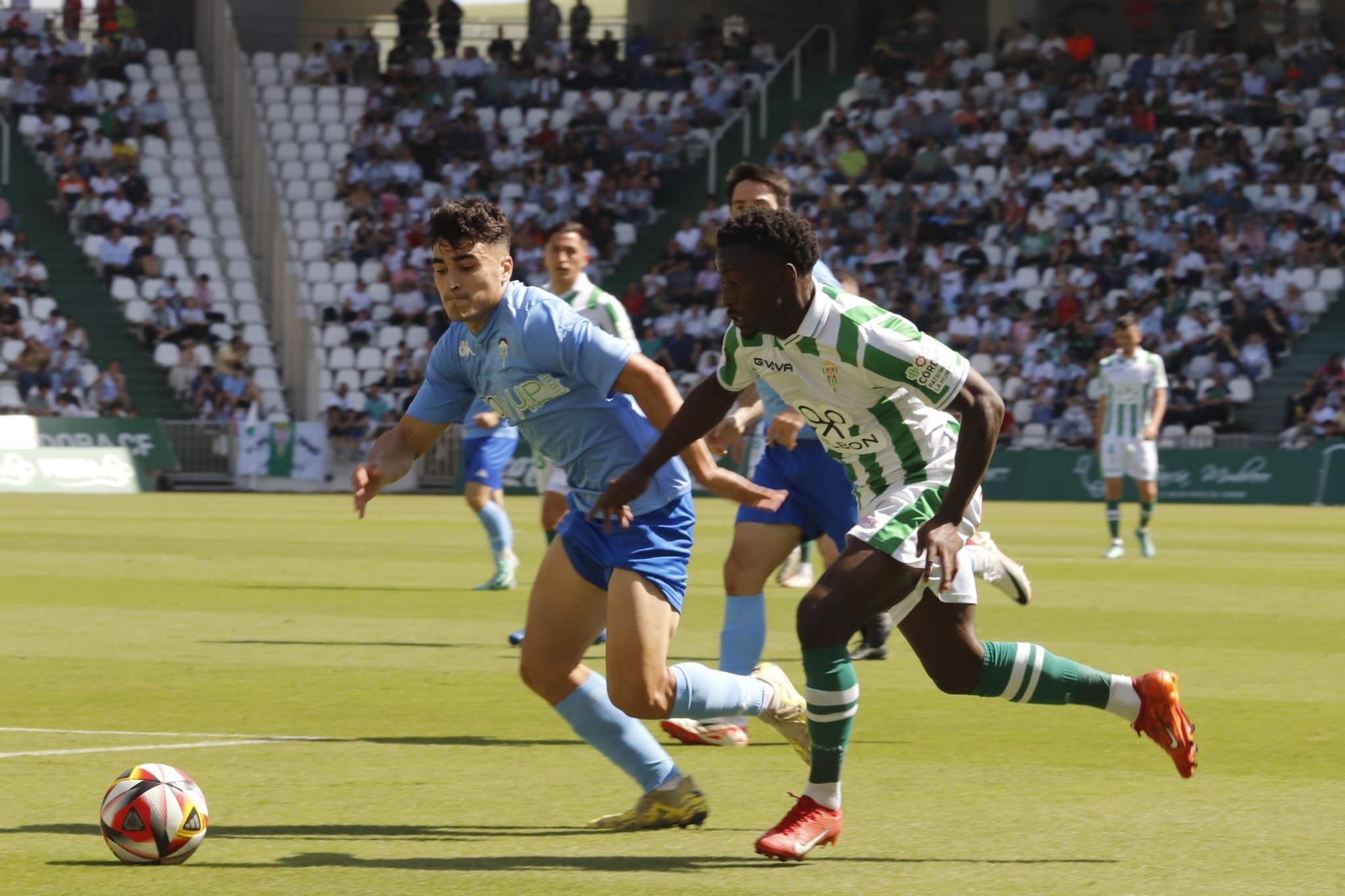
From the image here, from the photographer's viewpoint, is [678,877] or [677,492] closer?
[678,877]

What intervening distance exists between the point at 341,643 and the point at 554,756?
14.3 feet

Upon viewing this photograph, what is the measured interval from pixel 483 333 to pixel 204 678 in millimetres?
4479

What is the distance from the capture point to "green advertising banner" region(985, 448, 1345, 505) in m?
31.0

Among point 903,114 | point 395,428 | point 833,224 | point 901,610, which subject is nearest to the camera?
point 901,610

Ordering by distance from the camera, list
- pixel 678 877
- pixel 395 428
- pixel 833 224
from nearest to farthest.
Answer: pixel 678 877
pixel 395 428
pixel 833 224

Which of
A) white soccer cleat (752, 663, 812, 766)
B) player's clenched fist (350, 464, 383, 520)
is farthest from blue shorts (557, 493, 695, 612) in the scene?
player's clenched fist (350, 464, 383, 520)

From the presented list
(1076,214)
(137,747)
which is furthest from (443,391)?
(1076,214)

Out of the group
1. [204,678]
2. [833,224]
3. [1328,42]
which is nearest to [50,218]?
[833,224]

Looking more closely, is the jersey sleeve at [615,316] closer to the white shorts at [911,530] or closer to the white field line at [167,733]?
the white field line at [167,733]

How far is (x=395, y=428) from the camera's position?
6539mm

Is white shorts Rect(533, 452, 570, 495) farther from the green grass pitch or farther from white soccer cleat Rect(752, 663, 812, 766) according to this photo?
white soccer cleat Rect(752, 663, 812, 766)

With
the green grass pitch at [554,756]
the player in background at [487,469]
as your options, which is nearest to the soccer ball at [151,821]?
the green grass pitch at [554,756]

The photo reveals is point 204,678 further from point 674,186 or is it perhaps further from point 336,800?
point 674,186

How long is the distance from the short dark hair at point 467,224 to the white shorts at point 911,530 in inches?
57.3
